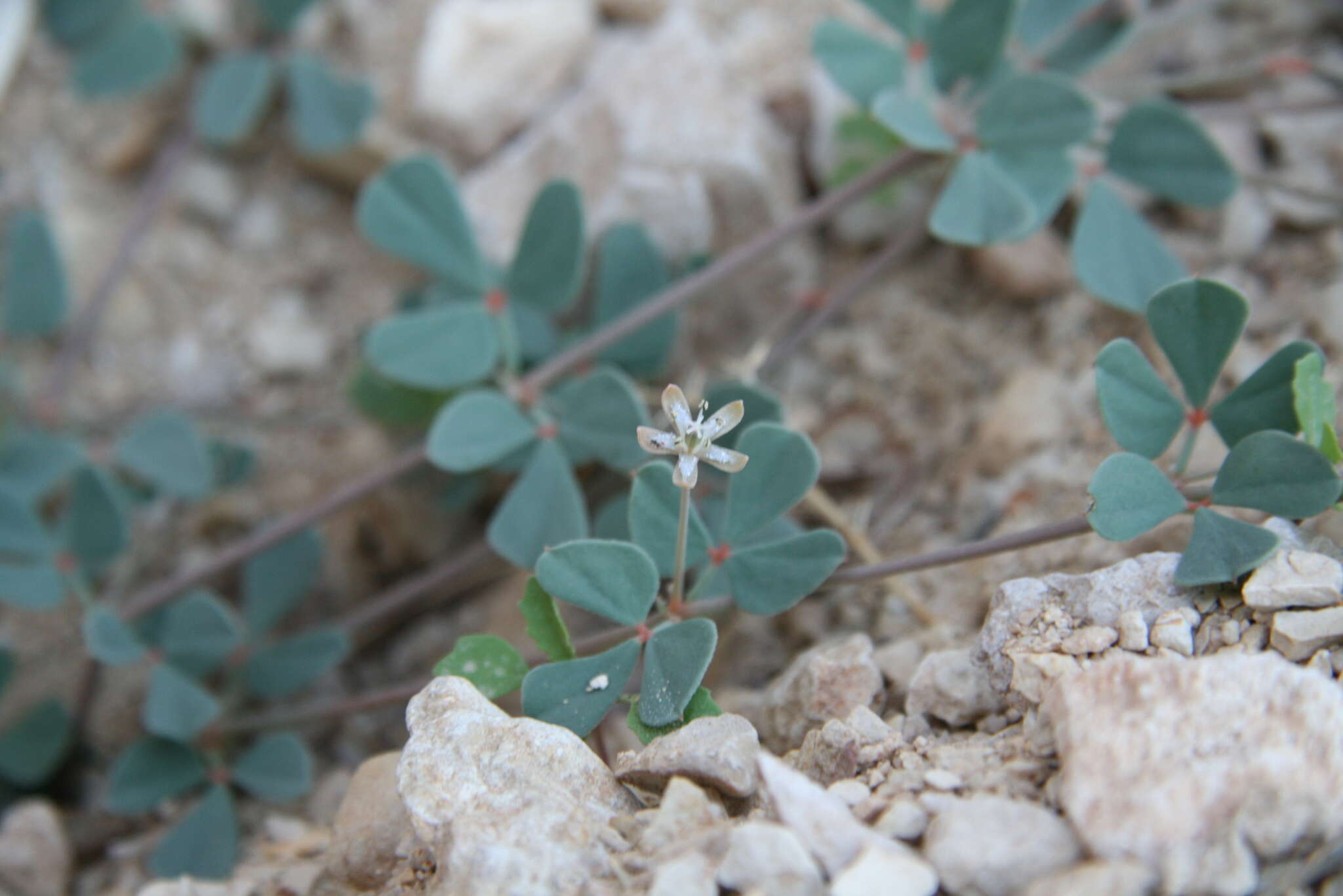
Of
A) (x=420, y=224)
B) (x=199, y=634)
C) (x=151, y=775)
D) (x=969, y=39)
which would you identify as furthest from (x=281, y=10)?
(x=151, y=775)

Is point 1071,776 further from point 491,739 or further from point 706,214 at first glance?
point 706,214

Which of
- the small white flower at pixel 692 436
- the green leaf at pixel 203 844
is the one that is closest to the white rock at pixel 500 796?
the small white flower at pixel 692 436

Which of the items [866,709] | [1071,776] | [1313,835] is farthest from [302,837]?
[1313,835]

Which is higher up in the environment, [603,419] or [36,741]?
[603,419]

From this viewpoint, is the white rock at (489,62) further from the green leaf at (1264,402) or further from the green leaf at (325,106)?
the green leaf at (1264,402)

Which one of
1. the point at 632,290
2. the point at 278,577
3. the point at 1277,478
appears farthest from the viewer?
the point at 278,577

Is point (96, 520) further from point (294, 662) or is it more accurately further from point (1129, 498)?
point (1129, 498)

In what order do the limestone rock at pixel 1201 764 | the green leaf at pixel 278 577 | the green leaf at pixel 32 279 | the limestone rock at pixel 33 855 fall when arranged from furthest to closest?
the green leaf at pixel 32 279, the green leaf at pixel 278 577, the limestone rock at pixel 33 855, the limestone rock at pixel 1201 764
